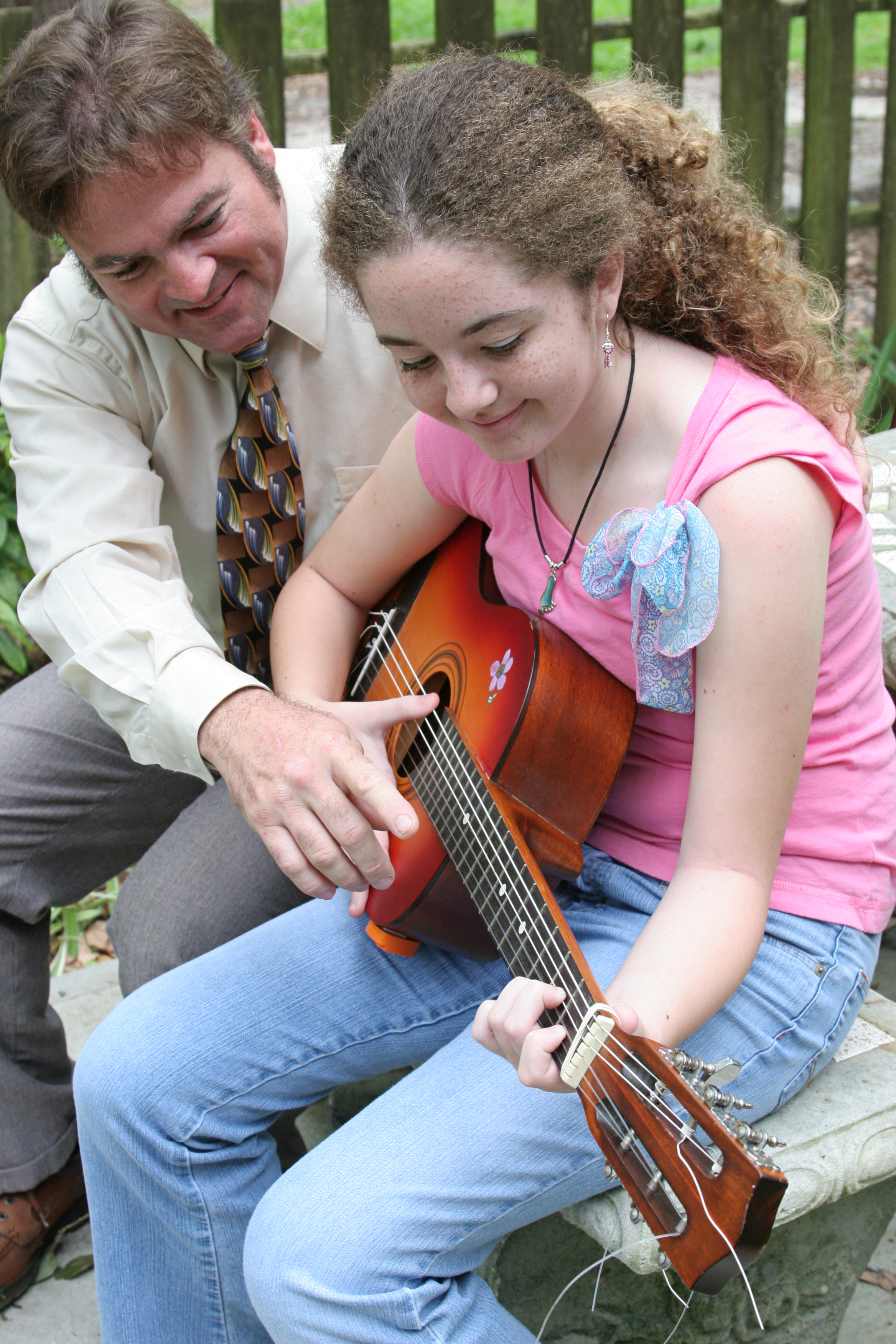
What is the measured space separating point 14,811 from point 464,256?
1354mm

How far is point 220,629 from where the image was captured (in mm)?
2432

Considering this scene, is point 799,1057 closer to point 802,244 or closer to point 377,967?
point 377,967

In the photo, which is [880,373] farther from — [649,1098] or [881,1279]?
[649,1098]

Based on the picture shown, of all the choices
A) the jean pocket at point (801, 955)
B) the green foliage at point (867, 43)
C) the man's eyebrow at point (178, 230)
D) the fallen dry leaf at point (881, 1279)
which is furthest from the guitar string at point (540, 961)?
the green foliage at point (867, 43)

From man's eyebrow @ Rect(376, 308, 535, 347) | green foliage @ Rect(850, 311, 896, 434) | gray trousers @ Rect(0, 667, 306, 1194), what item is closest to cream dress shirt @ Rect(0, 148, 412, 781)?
gray trousers @ Rect(0, 667, 306, 1194)

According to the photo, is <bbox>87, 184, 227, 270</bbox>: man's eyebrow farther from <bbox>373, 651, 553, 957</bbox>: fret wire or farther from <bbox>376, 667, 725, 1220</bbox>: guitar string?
<bbox>376, 667, 725, 1220</bbox>: guitar string

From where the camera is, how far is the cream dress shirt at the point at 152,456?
1.92 meters

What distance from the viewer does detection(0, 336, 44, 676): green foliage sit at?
10.9ft

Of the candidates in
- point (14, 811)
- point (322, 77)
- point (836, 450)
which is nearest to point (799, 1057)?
point (836, 450)

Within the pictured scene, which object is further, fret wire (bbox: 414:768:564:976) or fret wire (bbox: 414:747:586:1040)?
fret wire (bbox: 414:768:564:976)

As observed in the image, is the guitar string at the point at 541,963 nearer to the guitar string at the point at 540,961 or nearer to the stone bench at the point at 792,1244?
the guitar string at the point at 540,961

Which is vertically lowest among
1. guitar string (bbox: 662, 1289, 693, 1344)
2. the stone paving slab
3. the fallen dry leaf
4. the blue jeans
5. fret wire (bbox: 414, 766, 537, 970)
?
the stone paving slab

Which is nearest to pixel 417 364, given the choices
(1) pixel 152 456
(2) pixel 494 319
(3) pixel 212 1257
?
(2) pixel 494 319

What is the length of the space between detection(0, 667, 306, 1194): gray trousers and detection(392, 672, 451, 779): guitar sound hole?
0.44 m
